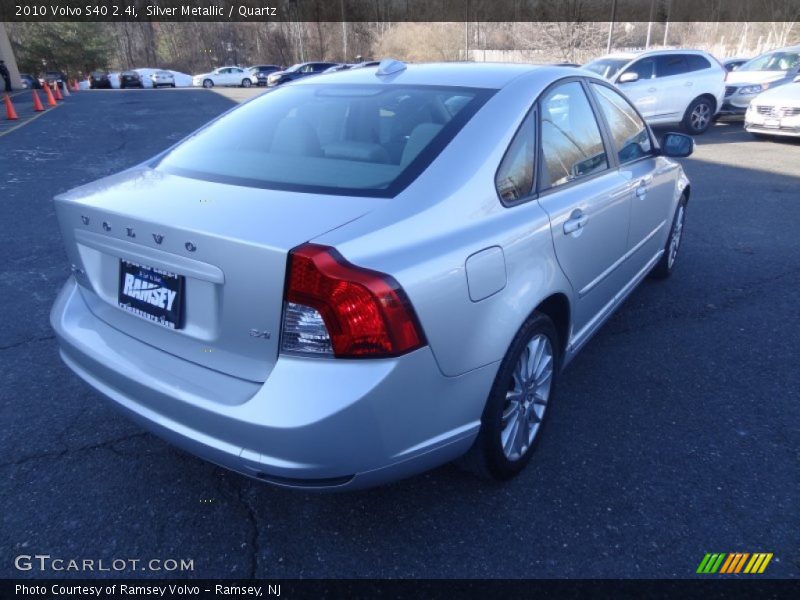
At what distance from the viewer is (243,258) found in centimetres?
168

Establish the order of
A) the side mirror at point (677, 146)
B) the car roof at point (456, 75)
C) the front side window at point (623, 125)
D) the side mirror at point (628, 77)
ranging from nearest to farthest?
the car roof at point (456, 75) → the front side window at point (623, 125) → the side mirror at point (677, 146) → the side mirror at point (628, 77)

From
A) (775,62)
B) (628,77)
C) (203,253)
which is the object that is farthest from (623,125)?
(775,62)

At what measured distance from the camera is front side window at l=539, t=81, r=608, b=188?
8.33ft

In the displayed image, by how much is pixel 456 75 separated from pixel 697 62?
1152 cm

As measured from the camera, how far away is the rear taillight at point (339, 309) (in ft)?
5.34

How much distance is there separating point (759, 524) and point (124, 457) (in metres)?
2.67

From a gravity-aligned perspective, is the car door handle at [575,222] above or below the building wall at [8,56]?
below

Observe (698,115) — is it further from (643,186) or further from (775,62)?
(643,186)

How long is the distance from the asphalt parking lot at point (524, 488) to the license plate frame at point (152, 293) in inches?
33.4

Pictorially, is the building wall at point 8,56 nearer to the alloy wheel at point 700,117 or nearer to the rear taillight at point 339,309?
the alloy wheel at point 700,117

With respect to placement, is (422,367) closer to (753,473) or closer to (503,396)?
(503,396)

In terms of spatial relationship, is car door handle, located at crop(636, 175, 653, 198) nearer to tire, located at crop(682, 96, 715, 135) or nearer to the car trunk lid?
the car trunk lid

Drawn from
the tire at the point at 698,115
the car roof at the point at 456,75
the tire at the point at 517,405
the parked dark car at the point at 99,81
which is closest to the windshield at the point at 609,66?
the tire at the point at 698,115

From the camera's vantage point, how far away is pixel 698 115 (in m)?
12.1
